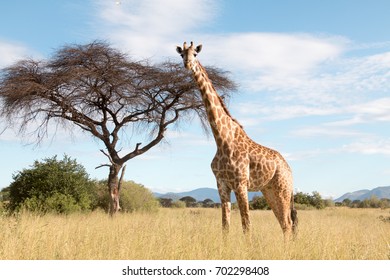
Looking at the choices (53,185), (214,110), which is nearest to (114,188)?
(53,185)

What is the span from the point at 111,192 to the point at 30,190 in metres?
3.72

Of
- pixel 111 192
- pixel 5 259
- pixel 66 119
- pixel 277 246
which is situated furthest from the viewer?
pixel 66 119

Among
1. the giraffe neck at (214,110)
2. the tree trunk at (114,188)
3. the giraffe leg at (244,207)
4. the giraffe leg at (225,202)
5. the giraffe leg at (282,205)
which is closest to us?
the giraffe leg at (244,207)

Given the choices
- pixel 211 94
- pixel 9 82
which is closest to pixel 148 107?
pixel 9 82

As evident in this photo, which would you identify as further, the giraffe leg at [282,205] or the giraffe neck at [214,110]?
the giraffe leg at [282,205]

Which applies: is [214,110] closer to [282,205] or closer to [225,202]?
[225,202]

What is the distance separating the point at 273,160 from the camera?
10203mm

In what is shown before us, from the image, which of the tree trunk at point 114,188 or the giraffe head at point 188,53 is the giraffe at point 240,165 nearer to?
the giraffe head at point 188,53

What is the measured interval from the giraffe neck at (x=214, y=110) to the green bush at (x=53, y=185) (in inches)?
493

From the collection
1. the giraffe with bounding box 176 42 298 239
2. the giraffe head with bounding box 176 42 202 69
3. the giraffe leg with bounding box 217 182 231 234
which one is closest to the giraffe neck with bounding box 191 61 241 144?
the giraffe with bounding box 176 42 298 239

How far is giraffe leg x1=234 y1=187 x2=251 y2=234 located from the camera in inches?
356

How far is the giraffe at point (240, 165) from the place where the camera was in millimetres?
9211

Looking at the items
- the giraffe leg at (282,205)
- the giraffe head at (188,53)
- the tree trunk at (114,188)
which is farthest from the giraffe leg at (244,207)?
the tree trunk at (114,188)

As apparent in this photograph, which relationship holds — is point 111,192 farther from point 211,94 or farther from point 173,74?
point 211,94
